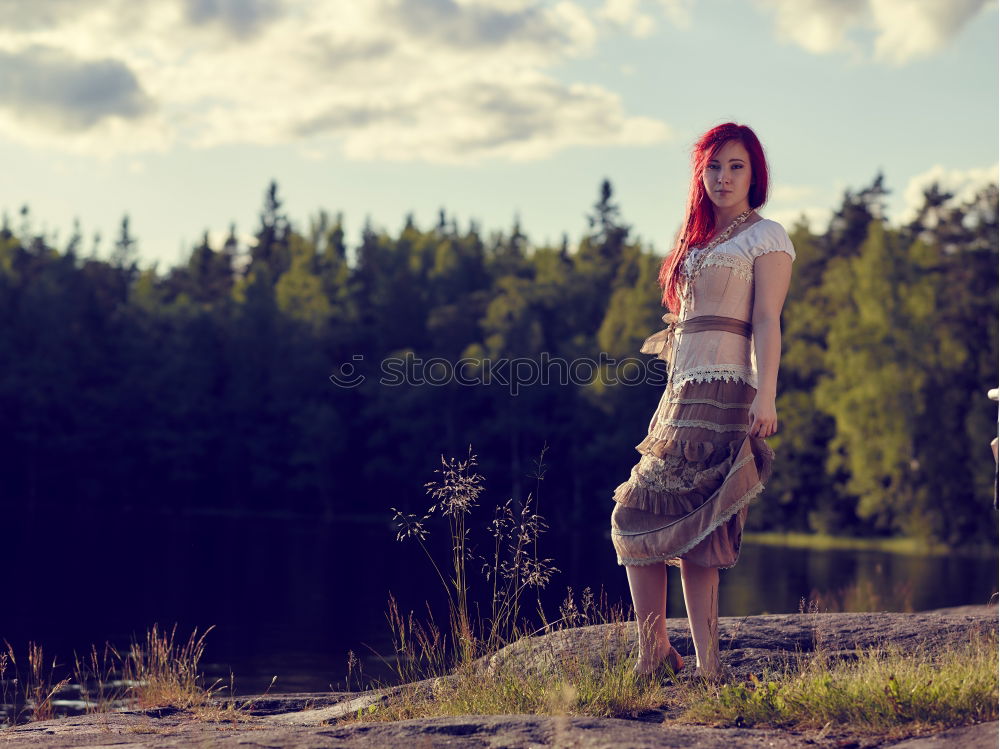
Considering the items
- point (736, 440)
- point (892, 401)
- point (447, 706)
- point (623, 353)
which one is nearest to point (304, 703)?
point (447, 706)

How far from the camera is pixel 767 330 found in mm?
5277

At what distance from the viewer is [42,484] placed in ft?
173

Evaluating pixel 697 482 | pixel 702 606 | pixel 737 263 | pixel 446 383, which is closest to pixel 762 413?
pixel 697 482

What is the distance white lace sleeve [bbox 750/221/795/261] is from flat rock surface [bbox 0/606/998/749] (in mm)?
1830

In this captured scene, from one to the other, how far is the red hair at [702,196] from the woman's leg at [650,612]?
3.89ft

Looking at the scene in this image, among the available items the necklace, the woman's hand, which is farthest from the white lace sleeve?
the woman's hand

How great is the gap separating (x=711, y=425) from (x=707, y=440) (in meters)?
0.07

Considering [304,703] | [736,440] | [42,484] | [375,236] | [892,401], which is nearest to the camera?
[736,440]

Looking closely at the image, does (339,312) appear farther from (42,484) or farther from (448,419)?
(42,484)

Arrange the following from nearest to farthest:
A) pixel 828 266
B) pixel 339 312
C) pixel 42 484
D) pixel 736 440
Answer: pixel 736 440
pixel 828 266
pixel 42 484
pixel 339 312

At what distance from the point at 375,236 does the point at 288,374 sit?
16.7m

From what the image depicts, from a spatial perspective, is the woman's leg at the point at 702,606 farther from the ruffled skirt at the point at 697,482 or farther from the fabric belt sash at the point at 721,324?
the fabric belt sash at the point at 721,324

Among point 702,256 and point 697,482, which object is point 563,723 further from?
point 702,256

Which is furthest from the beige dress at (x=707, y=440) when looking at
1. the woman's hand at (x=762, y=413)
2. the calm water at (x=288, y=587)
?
the calm water at (x=288, y=587)
